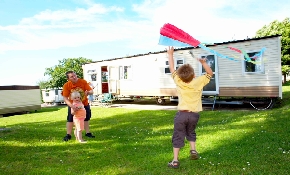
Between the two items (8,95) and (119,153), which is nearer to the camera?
(119,153)

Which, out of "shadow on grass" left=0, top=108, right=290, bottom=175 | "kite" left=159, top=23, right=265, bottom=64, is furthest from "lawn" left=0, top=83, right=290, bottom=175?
"kite" left=159, top=23, right=265, bottom=64

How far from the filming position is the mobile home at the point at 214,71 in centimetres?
1389

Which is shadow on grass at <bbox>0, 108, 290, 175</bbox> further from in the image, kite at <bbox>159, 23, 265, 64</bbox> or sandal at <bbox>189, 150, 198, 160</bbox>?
kite at <bbox>159, 23, 265, 64</bbox>

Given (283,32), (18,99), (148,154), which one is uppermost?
(283,32)

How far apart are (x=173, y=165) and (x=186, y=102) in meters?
1.02

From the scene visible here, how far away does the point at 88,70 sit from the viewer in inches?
969

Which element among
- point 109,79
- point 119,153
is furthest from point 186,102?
point 109,79

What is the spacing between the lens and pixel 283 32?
3747 centimetres

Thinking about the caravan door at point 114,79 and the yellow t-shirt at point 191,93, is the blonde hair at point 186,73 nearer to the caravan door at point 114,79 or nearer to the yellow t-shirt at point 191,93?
the yellow t-shirt at point 191,93

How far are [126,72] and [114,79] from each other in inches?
56.9

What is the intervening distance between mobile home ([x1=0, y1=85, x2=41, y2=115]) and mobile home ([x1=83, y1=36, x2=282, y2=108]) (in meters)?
5.04

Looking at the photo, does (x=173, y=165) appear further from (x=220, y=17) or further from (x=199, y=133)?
(x=220, y=17)

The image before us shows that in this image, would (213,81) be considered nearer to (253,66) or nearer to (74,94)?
(253,66)

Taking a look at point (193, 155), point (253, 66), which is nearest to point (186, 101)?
point (193, 155)
